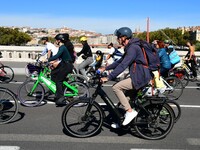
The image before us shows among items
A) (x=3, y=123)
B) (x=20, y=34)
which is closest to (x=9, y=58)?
(x=3, y=123)

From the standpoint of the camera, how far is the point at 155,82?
6.72 meters

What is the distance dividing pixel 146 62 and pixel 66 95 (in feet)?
10.8

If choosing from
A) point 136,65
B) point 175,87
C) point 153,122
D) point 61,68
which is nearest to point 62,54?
point 61,68

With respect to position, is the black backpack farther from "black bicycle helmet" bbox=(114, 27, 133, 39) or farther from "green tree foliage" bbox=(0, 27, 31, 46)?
"green tree foliage" bbox=(0, 27, 31, 46)

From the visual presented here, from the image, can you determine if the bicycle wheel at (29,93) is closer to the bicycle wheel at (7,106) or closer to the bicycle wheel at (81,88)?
the bicycle wheel at (81,88)

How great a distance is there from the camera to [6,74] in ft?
39.7

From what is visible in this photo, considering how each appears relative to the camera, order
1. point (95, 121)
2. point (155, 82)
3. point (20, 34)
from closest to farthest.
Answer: point (95, 121) < point (155, 82) < point (20, 34)

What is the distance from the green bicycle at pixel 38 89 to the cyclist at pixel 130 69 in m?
2.88

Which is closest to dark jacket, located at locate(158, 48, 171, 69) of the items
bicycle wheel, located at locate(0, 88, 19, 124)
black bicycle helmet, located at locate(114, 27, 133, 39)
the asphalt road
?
the asphalt road

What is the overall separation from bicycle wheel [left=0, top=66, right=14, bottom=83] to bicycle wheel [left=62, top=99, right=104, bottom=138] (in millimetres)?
6939

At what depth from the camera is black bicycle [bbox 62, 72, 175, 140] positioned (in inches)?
207

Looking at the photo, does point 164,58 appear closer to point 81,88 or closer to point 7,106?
point 81,88

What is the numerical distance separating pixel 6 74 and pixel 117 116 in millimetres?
7792

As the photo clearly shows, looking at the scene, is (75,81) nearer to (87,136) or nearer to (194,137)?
(87,136)
